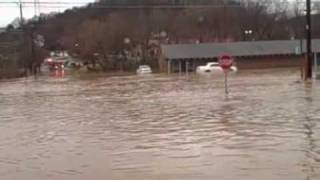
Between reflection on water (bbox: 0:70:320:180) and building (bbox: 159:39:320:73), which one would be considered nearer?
reflection on water (bbox: 0:70:320:180)

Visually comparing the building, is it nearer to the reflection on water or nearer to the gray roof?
the gray roof

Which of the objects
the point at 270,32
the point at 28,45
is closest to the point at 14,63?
the point at 28,45

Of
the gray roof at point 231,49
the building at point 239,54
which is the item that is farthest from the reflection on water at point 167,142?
the gray roof at point 231,49

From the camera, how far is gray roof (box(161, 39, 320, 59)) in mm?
91938

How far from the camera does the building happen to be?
9188 cm

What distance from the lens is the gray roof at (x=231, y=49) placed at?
9194 centimetres

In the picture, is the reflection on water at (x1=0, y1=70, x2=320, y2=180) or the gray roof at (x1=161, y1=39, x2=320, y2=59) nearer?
the reflection on water at (x1=0, y1=70, x2=320, y2=180)

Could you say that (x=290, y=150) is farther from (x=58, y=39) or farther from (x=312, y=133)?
(x=58, y=39)

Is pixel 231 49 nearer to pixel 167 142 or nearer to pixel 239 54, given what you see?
pixel 239 54

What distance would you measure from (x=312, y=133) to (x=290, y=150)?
243 cm

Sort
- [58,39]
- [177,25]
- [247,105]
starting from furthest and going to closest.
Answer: [58,39] < [177,25] < [247,105]

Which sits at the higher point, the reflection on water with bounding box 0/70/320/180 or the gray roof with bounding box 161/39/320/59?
the gray roof with bounding box 161/39/320/59

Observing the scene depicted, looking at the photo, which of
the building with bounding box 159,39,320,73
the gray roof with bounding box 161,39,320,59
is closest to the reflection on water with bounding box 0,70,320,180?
the building with bounding box 159,39,320,73

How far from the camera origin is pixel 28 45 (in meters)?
107
